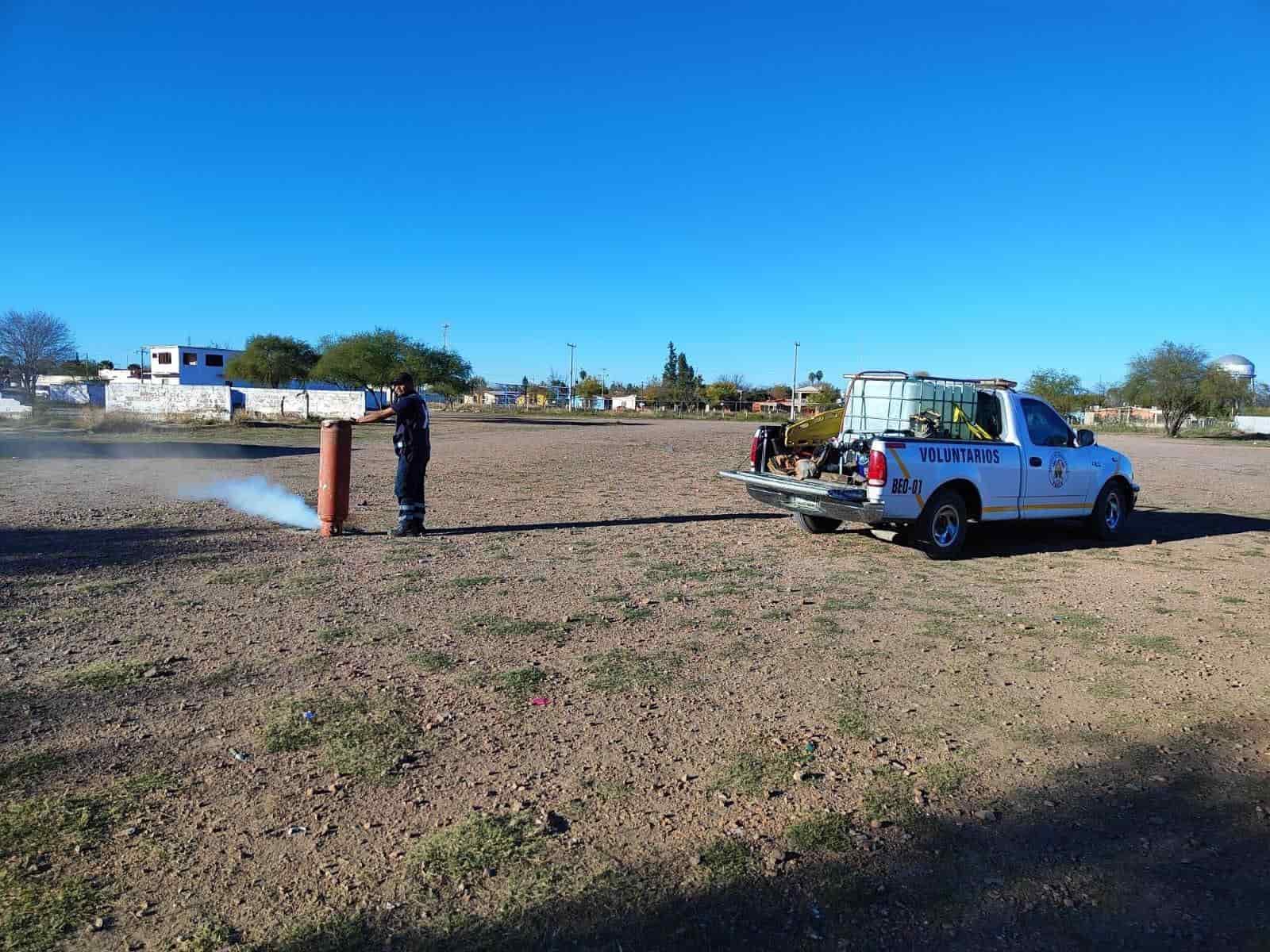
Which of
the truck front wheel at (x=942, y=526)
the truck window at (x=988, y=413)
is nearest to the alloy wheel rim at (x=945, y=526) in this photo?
the truck front wheel at (x=942, y=526)

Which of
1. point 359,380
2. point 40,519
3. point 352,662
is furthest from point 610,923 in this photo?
point 359,380

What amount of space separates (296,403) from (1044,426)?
4793 cm

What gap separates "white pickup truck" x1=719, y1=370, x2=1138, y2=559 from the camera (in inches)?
372

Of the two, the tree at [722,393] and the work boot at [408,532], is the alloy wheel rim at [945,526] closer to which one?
the work boot at [408,532]

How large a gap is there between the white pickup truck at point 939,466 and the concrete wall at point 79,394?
5174 cm

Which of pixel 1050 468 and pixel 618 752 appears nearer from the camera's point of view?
pixel 618 752

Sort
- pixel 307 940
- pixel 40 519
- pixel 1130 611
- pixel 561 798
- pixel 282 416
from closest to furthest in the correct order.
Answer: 1. pixel 307 940
2. pixel 561 798
3. pixel 1130 611
4. pixel 40 519
5. pixel 282 416

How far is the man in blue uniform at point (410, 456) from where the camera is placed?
1018 centimetres

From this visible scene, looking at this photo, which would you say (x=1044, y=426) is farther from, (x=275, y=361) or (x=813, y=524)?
(x=275, y=361)

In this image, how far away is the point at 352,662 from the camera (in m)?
5.47

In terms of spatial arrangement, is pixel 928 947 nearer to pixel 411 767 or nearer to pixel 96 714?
pixel 411 767

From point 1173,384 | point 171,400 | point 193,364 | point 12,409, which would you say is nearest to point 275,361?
point 193,364

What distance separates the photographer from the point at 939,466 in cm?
960

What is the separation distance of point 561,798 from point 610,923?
0.90 m
